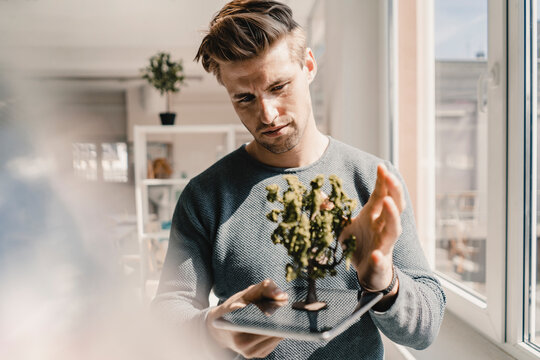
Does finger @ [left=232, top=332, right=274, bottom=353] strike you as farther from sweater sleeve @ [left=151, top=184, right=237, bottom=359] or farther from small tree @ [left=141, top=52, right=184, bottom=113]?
small tree @ [left=141, top=52, right=184, bottom=113]

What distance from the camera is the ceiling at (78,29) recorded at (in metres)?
0.79

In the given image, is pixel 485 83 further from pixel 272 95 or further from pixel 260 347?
pixel 260 347

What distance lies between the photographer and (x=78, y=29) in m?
0.95

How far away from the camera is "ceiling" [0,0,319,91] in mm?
785

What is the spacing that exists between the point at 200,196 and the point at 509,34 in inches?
23.9

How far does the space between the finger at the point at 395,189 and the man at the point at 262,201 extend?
117 millimetres

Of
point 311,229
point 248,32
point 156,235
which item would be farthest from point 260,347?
point 156,235

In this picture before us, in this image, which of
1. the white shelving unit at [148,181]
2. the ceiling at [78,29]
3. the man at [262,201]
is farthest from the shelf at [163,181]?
the man at [262,201]

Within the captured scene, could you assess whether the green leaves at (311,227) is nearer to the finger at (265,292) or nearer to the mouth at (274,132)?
the finger at (265,292)

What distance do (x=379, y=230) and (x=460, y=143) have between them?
3.49 feet

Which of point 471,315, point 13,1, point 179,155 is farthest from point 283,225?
point 179,155

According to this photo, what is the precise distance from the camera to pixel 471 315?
818 mm

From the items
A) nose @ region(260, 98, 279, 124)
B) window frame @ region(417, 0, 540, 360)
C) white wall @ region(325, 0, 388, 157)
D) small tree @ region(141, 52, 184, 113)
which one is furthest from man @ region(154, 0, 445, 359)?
small tree @ region(141, 52, 184, 113)

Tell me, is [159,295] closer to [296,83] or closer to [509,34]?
[296,83]
